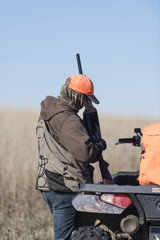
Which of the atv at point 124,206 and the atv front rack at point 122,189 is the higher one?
the atv front rack at point 122,189

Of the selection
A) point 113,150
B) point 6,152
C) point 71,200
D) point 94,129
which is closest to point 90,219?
point 71,200

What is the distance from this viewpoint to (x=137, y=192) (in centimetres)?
307

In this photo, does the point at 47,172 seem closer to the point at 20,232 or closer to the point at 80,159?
the point at 80,159

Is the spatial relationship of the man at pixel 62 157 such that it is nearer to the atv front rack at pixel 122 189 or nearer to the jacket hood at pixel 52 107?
the jacket hood at pixel 52 107

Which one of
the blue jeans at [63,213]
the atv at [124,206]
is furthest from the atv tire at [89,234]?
the blue jeans at [63,213]

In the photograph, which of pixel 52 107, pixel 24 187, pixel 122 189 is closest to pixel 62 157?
pixel 52 107

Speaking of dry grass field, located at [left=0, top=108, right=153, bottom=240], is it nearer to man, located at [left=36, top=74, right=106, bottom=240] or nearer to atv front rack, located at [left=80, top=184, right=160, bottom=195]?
man, located at [left=36, top=74, right=106, bottom=240]

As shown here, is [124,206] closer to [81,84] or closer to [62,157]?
[62,157]

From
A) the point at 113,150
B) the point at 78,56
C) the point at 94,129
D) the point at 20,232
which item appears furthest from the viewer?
the point at 113,150

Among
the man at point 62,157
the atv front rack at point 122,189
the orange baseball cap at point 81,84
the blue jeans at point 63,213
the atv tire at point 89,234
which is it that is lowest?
the atv tire at point 89,234

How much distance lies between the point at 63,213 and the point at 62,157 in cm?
47

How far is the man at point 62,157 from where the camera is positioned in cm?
339

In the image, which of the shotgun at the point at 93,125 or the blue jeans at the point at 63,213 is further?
the shotgun at the point at 93,125

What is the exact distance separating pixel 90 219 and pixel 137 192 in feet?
2.11
